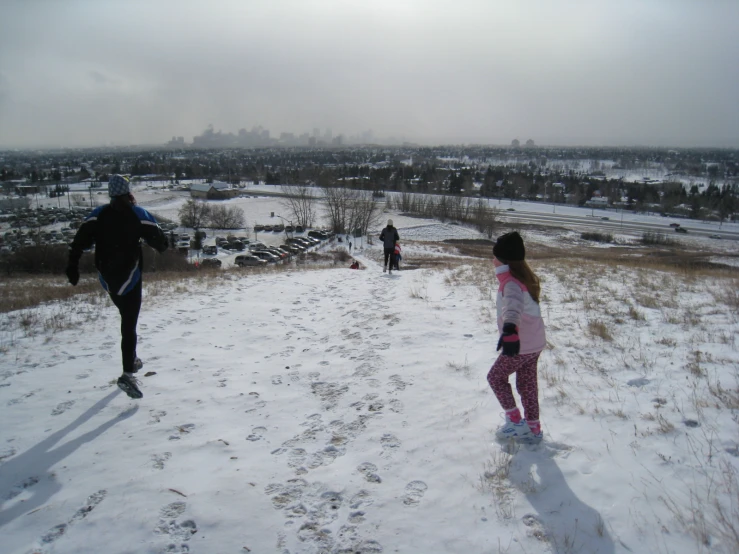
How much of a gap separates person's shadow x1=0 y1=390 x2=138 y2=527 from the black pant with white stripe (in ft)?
2.55

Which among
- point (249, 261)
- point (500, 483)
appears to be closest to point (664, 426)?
point (500, 483)

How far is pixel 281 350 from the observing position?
6.18 metres

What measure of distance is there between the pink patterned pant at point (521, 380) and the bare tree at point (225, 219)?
7799 cm

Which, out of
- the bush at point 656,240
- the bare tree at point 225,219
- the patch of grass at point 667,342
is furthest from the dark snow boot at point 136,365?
the bare tree at point 225,219

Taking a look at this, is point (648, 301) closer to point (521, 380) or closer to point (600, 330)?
point (600, 330)

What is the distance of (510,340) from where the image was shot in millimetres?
3365

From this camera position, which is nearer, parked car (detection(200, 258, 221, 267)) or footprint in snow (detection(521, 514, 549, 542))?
footprint in snow (detection(521, 514, 549, 542))

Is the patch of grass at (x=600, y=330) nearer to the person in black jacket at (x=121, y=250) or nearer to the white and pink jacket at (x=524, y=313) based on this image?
the white and pink jacket at (x=524, y=313)

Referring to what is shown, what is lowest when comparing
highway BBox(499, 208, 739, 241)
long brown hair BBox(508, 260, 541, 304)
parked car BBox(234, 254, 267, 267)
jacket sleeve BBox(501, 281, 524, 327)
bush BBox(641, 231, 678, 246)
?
parked car BBox(234, 254, 267, 267)

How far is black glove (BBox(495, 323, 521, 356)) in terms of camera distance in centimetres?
336

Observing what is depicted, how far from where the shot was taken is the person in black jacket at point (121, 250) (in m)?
4.38

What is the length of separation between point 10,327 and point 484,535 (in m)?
7.54

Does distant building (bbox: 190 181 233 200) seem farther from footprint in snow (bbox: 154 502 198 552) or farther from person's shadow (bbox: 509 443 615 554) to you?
person's shadow (bbox: 509 443 615 554)

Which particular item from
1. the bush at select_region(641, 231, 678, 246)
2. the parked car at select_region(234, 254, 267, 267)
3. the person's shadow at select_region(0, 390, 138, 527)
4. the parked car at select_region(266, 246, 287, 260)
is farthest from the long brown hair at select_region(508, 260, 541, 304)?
the bush at select_region(641, 231, 678, 246)
